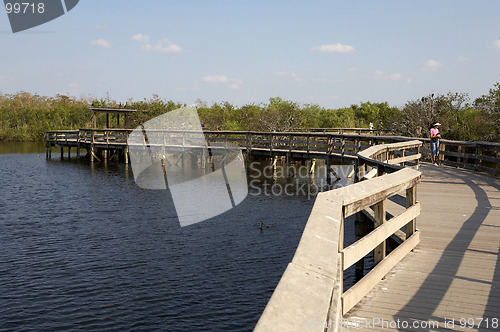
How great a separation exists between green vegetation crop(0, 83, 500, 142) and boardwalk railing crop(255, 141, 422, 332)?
69.4ft

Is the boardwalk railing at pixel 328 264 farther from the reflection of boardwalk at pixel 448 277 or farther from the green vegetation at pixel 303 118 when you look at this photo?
the green vegetation at pixel 303 118

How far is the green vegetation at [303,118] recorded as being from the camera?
2825 cm

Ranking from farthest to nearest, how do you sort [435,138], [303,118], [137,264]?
[303,118]
[435,138]
[137,264]

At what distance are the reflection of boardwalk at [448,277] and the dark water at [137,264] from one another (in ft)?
12.7

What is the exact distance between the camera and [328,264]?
264 centimetres

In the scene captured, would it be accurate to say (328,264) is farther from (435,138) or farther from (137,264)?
(435,138)

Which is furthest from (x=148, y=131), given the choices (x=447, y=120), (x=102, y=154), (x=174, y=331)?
(x=174, y=331)

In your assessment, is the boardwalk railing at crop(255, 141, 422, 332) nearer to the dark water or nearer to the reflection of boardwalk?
the reflection of boardwalk

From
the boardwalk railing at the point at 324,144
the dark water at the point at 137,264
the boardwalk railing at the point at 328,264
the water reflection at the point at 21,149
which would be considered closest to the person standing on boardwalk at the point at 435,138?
the boardwalk railing at the point at 324,144

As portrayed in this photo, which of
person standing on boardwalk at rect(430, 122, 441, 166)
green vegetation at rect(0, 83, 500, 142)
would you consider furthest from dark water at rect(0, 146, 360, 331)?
green vegetation at rect(0, 83, 500, 142)

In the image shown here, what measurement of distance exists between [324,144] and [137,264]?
15.8 meters

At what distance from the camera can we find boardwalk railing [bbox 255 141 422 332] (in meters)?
2.00

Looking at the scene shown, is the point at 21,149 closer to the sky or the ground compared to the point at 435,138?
closer to the ground

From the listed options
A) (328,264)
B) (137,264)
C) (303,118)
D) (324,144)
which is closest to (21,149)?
(303,118)
